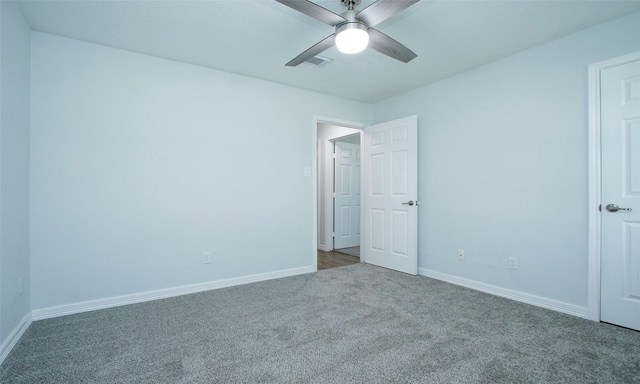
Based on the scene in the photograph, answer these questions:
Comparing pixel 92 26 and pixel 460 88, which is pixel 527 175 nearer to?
pixel 460 88

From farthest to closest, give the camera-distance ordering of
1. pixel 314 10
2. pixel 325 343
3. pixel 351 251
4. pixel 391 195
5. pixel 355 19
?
1. pixel 351 251
2. pixel 391 195
3. pixel 325 343
4. pixel 355 19
5. pixel 314 10

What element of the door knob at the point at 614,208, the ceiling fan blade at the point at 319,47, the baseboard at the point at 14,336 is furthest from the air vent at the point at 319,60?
the baseboard at the point at 14,336

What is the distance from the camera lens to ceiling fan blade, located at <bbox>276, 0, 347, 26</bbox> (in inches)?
67.1

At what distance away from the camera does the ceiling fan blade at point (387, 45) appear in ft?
6.81

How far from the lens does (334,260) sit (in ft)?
15.5

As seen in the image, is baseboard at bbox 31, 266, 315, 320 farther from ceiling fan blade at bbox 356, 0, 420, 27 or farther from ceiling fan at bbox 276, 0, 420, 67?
ceiling fan blade at bbox 356, 0, 420, 27

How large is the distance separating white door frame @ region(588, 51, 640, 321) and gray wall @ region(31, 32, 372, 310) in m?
2.80

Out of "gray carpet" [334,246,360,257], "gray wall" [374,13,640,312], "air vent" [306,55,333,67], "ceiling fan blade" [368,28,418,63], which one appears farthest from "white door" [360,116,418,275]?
"ceiling fan blade" [368,28,418,63]

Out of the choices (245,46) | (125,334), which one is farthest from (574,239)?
(125,334)

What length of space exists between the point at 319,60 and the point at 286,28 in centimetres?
62

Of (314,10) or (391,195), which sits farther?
(391,195)

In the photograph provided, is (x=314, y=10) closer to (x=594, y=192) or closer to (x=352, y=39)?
(x=352, y=39)

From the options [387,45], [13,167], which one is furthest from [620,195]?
[13,167]

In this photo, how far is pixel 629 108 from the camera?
2.32 metres
